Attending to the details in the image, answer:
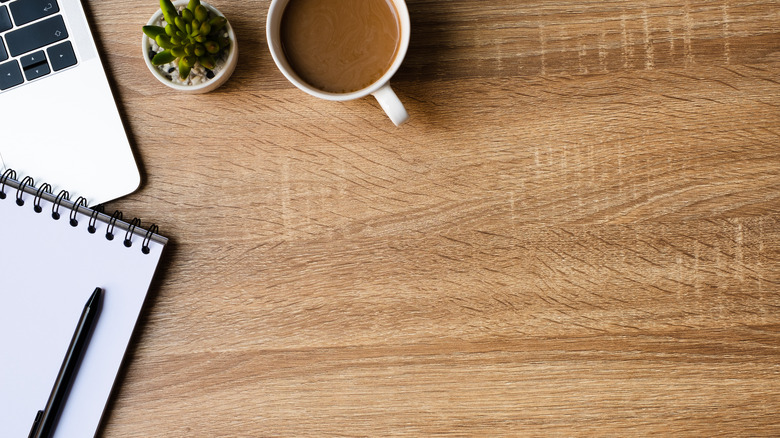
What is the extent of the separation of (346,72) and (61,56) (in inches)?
13.7

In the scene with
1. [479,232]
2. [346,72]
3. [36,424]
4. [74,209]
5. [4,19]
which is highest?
[4,19]

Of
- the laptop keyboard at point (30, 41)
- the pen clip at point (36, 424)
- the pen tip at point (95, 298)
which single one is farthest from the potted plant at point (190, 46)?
the pen clip at point (36, 424)

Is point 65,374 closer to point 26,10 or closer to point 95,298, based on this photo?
point 95,298

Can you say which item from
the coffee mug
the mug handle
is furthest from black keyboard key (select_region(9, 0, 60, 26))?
the mug handle

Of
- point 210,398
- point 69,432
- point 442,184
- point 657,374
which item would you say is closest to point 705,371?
point 657,374

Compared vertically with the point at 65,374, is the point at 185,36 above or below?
above

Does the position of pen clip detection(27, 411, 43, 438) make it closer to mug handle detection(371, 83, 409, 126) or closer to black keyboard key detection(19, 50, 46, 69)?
black keyboard key detection(19, 50, 46, 69)

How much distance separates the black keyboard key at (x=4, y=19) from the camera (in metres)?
0.66

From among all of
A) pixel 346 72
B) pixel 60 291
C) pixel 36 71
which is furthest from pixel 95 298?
pixel 346 72

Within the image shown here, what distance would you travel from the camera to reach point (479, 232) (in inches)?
26.4

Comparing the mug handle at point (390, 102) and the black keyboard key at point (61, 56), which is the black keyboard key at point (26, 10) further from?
the mug handle at point (390, 102)

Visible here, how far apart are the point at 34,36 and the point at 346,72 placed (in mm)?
378

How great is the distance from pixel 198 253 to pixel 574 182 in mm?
467

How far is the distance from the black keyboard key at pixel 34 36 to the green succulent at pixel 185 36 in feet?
0.49
